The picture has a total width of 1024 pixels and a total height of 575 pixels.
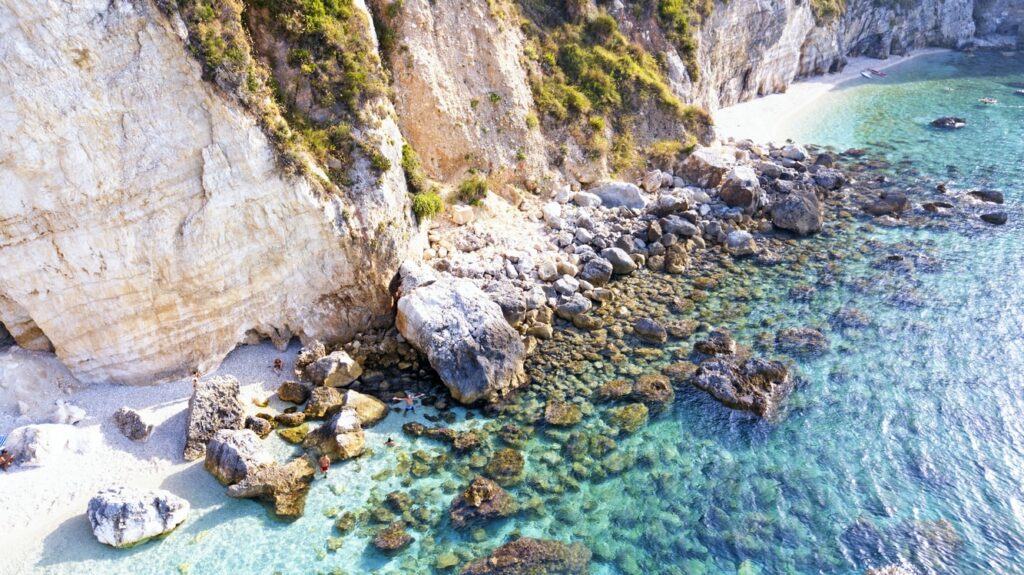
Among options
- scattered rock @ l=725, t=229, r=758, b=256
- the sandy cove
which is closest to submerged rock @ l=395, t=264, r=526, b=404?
scattered rock @ l=725, t=229, r=758, b=256

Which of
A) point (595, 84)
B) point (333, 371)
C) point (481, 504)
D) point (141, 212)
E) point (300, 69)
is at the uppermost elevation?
point (300, 69)

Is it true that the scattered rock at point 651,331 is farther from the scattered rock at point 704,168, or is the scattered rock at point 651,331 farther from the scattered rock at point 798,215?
the scattered rock at point 704,168

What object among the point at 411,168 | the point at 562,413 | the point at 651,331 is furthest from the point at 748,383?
the point at 411,168

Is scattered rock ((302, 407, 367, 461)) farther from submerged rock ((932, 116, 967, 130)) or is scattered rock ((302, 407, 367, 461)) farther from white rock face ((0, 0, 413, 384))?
submerged rock ((932, 116, 967, 130))

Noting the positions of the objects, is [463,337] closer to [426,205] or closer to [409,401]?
[409,401]

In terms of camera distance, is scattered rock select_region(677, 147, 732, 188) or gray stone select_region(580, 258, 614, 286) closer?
gray stone select_region(580, 258, 614, 286)

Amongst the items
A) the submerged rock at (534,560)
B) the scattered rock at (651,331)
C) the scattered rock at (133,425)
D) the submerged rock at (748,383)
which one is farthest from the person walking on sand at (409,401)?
the submerged rock at (748,383)
